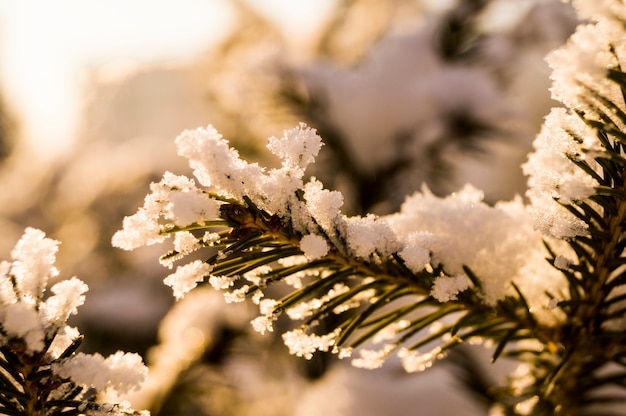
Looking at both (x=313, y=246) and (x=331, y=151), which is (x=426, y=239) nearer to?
(x=313, y=246)

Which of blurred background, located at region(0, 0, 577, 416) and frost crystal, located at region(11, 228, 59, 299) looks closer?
frost crystal, located at region(11, 228, 59, 299)

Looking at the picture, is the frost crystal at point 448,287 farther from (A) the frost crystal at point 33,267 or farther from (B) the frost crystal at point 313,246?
(A) the frost crystal at point 33,267

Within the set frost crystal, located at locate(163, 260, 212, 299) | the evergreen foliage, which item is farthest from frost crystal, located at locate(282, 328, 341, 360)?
frost crystal, located at locate(163, 260, 212, 299)

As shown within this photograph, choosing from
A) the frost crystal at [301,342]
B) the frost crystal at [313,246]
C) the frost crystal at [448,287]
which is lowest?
the frost crystal at [301,342]

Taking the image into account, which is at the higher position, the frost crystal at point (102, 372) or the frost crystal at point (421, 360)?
the frost crystal at point (421, 360)

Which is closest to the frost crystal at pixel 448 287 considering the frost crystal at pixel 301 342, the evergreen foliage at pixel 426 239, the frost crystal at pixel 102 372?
the evergreen foliage at pixel 426 239

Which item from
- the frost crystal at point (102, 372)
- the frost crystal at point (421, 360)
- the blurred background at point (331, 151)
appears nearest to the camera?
the frost crystal at point (102, 372)

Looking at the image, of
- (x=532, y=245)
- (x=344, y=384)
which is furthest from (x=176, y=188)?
(x=344, y=384)

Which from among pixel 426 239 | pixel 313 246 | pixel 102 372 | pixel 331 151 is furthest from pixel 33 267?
pixel 331 151

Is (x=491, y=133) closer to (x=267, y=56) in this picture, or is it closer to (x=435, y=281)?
(x=267, y=56)

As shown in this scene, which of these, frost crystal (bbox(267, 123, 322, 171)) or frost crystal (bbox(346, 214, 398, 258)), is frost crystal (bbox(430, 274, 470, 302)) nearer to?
frost crystal (bbox(346, 214, 398, 258))

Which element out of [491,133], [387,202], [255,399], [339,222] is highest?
[491,133]
